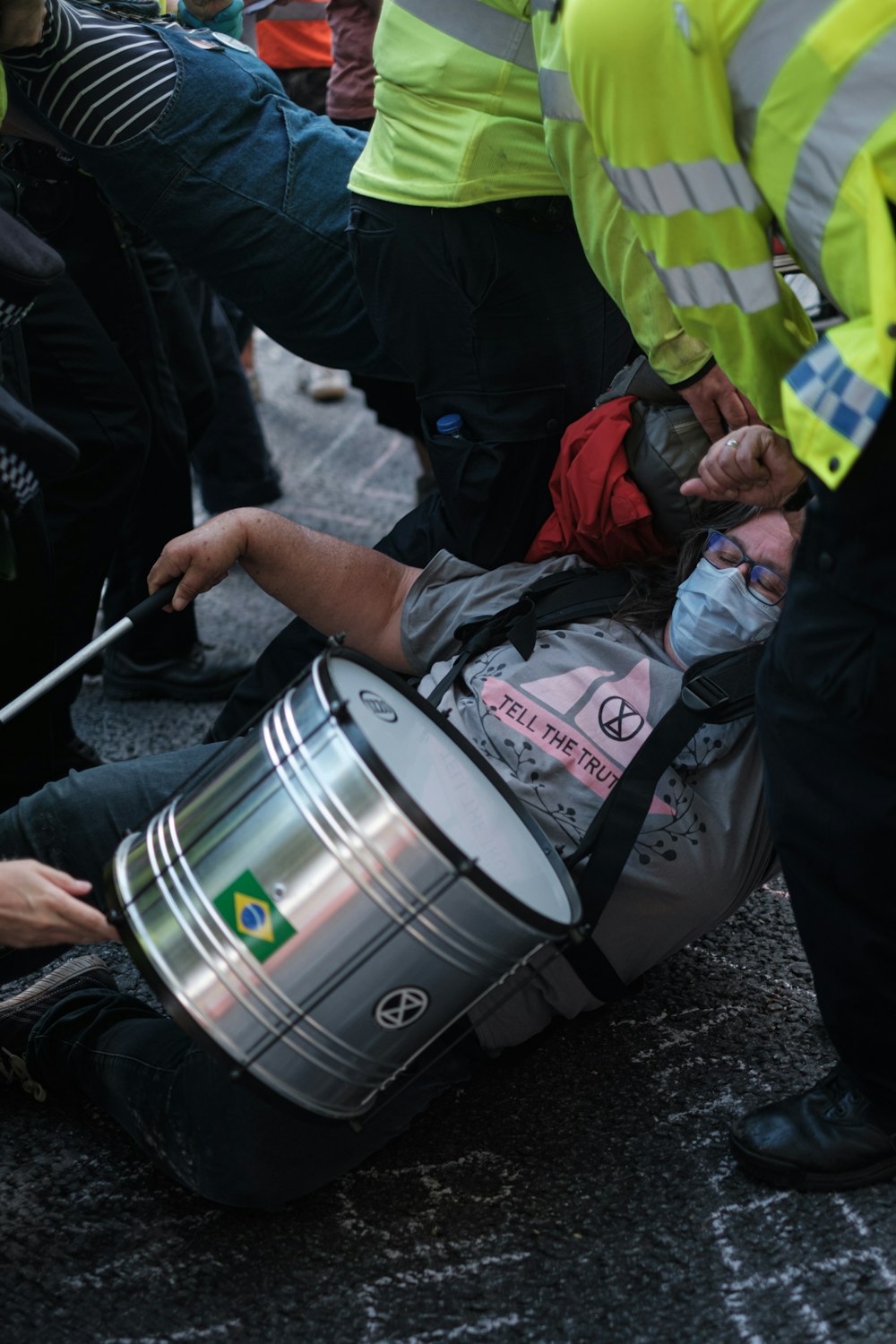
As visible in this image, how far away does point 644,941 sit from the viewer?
1.97m

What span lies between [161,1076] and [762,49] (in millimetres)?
1482

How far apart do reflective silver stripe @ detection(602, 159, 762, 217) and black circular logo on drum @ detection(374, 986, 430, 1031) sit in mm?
921

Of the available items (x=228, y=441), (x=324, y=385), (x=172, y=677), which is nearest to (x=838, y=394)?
(x=172, y=677)

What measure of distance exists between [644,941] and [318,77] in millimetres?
3098

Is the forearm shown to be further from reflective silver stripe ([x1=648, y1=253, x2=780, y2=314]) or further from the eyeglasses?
reflective silver stripe ([x1=648, y1=253, x2=780, y2=314])

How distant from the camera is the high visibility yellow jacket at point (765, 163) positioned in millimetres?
1362

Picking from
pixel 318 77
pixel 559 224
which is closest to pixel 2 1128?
pixel 559 224

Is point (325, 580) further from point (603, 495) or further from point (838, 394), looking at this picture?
point (838, 394)

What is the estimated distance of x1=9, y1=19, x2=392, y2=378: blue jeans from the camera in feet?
8.55

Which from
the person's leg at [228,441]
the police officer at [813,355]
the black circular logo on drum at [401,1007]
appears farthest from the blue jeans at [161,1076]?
the person's leg at [228,441]

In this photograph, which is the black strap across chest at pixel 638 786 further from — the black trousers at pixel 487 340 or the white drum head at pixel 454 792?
the black trousers at pixel 487 340

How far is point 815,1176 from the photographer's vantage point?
6.06 ft

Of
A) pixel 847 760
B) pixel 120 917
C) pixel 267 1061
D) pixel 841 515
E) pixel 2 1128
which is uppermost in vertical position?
pixel 841 515

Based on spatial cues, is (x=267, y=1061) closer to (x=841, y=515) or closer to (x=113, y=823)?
(x=113, y=823)
